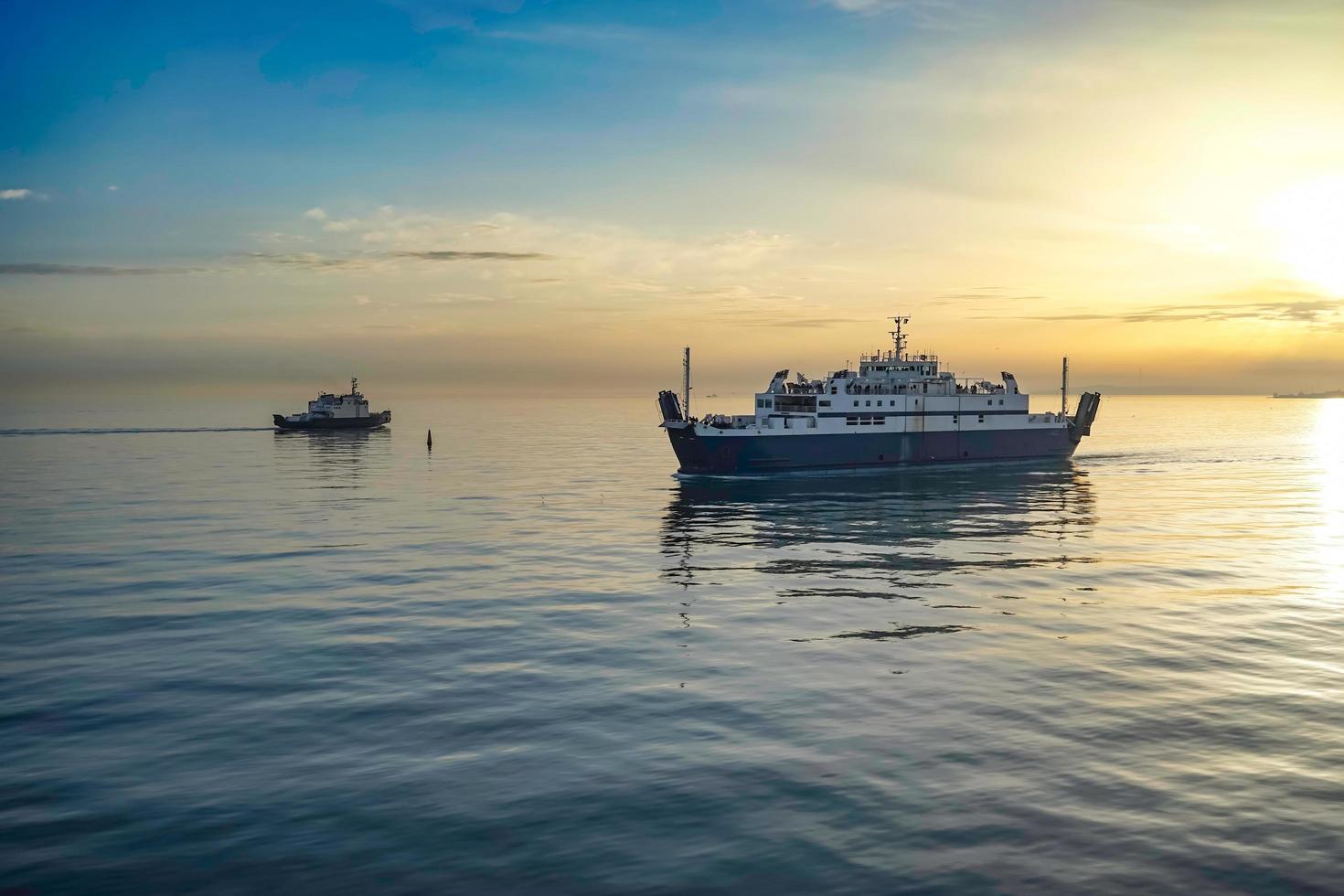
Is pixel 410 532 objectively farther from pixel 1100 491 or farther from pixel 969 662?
pixel 1100 491

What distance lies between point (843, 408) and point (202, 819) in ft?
260

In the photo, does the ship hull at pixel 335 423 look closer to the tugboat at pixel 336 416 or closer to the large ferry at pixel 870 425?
the tugboat at pixel 336 416

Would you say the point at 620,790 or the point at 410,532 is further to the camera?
the point at 410,532

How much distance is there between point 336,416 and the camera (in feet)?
538

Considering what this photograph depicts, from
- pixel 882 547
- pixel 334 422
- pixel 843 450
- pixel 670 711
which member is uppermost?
pixel 334 422

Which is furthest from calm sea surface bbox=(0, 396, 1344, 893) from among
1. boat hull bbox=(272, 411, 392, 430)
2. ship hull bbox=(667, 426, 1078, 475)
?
boat hull bbox=(272, 411, 392, 430)

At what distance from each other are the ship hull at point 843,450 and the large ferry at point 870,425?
0.29 ft

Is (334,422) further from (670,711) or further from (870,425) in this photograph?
(670,711)

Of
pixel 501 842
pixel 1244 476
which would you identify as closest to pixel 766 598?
pixel 501 842

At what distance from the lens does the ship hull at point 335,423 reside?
525ft

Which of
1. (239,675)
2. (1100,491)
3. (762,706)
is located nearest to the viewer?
(762,706)

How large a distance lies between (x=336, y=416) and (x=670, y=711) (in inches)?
6113

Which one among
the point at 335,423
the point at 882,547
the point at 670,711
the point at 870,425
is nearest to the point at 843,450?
the point at 870,425

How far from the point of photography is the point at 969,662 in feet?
82.2
